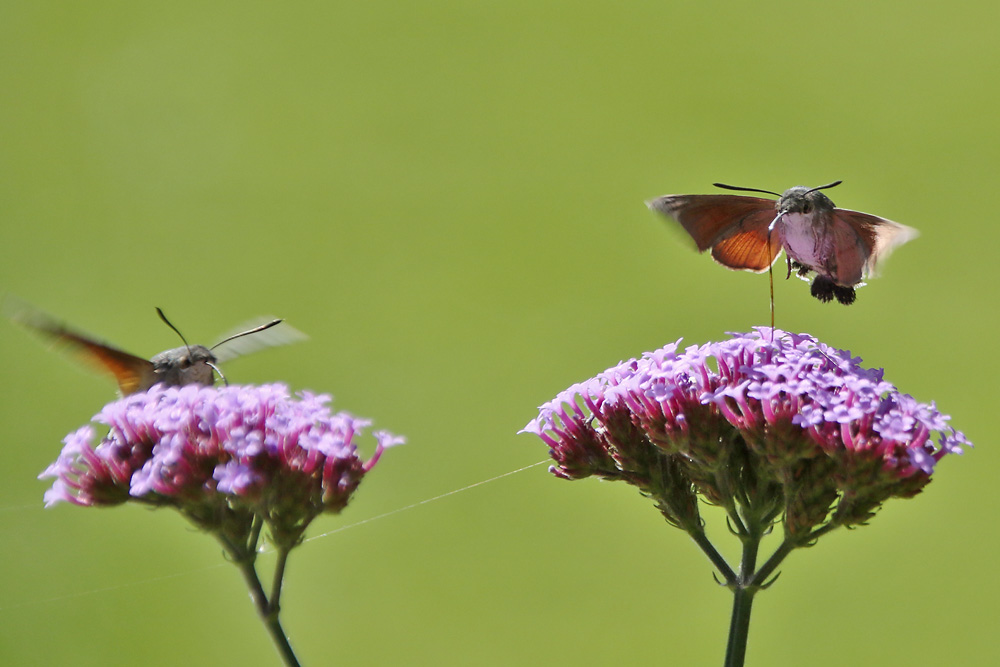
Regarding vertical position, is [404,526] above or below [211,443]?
below

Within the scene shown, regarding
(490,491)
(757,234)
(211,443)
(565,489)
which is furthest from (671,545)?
(211,443)

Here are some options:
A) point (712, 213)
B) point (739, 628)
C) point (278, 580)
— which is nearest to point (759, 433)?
point (739, 628)

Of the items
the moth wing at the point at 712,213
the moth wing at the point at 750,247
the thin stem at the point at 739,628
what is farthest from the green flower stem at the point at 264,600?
the moth wing at the point at 750,247

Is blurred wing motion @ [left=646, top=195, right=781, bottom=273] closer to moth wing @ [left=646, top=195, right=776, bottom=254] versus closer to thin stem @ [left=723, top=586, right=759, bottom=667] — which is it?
moth wing @ [left=646, top=195, right=776, bottom=254]

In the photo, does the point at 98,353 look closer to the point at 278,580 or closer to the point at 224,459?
the point at 224,459

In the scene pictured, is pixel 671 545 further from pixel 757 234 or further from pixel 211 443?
pixel 211 443
